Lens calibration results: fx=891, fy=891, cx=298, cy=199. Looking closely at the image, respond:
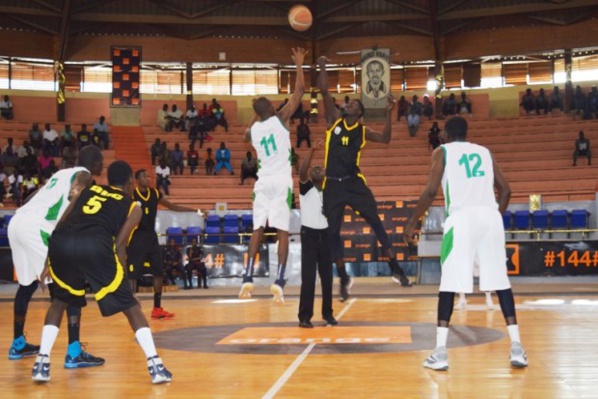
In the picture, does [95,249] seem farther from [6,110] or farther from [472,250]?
[6,110]

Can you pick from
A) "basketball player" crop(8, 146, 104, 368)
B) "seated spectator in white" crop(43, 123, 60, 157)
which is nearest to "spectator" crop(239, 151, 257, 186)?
"seated spectator in white" crop(43, 123, 60, 157)

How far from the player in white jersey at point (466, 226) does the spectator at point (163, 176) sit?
83.0ft

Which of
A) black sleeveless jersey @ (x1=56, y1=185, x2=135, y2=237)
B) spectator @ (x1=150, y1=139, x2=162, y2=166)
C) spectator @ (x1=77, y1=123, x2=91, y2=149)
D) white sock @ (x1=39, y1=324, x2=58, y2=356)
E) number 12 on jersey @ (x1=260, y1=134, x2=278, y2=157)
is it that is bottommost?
white sock @ (x1=39, y1=324, x2=58, y2=356)

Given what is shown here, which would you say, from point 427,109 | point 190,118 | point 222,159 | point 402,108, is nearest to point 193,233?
point 222,159

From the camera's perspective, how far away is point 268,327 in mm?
11305

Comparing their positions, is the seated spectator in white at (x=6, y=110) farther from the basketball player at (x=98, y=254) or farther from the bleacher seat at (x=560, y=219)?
the basketball player at (x=98, y=254)

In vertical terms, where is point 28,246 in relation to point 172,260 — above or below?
above

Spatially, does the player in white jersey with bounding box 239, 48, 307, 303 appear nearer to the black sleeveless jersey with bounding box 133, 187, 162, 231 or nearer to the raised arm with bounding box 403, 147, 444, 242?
the black sleeveless jersey with bounding box 133, 187, 162, 231

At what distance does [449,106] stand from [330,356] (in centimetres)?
3201

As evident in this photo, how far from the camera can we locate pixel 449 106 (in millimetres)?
39125

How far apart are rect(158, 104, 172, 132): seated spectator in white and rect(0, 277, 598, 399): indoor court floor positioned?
24.7 meters

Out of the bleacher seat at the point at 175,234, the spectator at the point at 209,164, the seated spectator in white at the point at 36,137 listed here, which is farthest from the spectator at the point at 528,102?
the seated spectator in white at the point at 36,137

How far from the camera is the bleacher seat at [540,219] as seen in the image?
27.3m

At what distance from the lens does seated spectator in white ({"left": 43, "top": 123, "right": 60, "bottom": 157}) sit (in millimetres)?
33656
